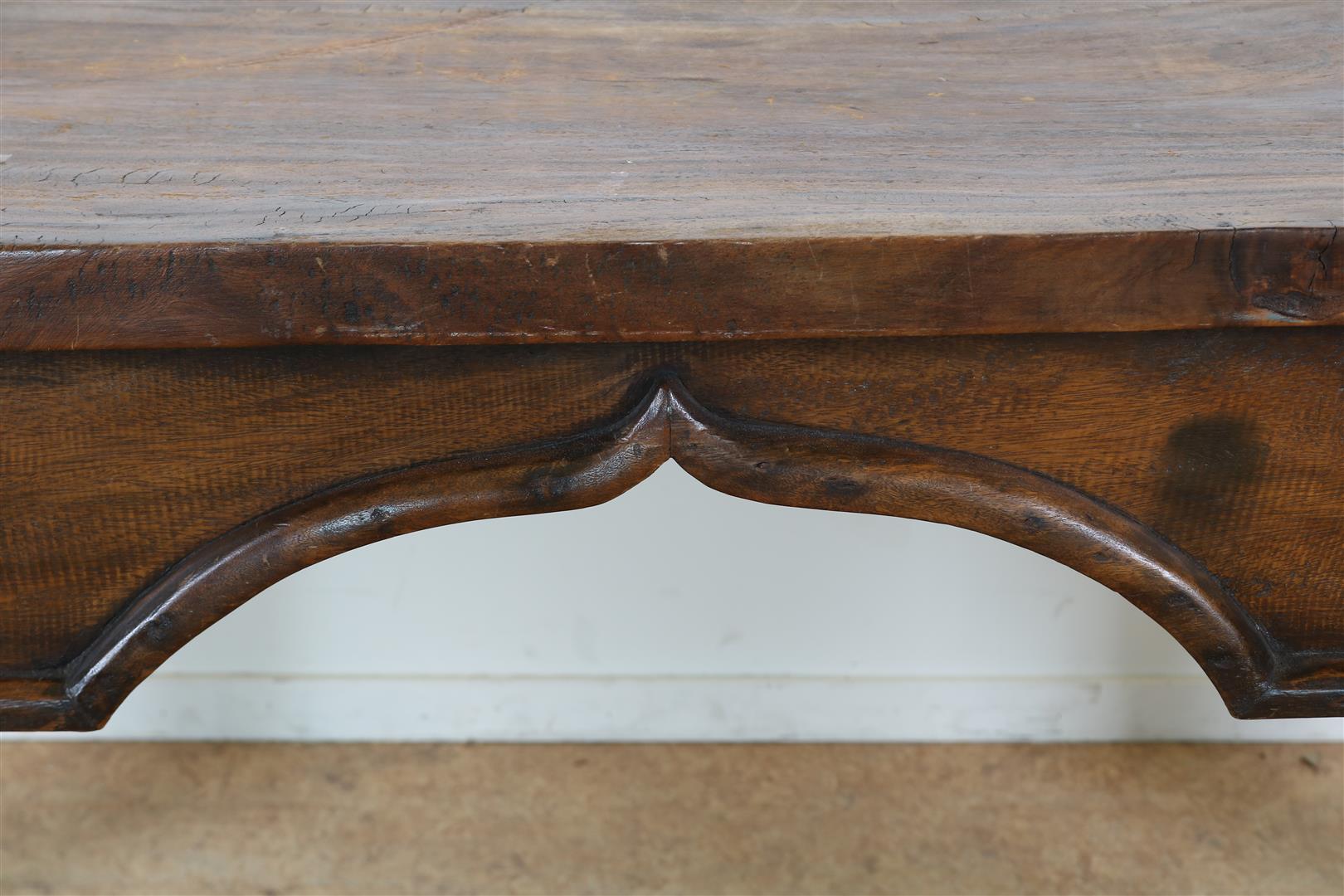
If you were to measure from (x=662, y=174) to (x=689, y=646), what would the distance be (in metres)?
0.84

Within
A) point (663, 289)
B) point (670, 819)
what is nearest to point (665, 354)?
point (663, 289)

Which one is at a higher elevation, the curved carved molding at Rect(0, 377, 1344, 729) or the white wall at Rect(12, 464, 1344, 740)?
the white wall at Rect(12, 464, 1344, 740)

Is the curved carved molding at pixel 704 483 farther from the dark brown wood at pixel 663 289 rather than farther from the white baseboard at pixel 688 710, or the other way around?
the white baseboard at pixel 688 710

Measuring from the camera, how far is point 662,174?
1.63 ft

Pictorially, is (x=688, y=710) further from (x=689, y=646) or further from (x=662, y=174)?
(x=662, y=174)

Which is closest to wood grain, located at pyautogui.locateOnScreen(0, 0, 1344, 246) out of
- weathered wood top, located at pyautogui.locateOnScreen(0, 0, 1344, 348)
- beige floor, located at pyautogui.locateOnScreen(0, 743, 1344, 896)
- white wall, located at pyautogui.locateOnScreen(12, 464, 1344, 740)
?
weathered wood top, located at pyautogui.locateOnScreen(0, 0, 1344, 348)

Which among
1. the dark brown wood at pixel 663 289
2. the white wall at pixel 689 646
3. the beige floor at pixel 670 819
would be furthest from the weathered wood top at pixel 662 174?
the beige floor at pixel 670 819

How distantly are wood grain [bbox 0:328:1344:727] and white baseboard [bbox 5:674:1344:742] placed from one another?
826 millimetres

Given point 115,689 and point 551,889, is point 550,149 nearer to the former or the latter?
point 115,689

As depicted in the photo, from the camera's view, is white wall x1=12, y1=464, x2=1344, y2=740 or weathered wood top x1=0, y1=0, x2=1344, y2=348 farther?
white wall x1=12, y1=464, x2=1344, y2=740

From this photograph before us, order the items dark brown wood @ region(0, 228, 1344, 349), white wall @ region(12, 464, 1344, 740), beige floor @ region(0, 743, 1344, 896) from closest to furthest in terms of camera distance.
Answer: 1. dark brown wood @ region(0, 228, 1344, 349)
2. beige floor @ region(0, 743, 1344, 896)
3. white wall @ region(12, 464, 1344, 740)

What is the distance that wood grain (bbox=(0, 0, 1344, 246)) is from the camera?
0.44 m

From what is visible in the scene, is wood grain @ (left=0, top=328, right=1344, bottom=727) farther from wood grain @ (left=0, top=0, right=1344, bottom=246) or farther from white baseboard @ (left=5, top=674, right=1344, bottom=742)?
white baseboard @ (left=5, top=674, right=1344, bottom=742)

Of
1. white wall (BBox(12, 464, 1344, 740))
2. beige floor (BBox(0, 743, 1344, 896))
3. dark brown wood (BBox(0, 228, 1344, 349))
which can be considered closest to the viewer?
dark brown wood (BBox(0, 228, 1344, 349))
